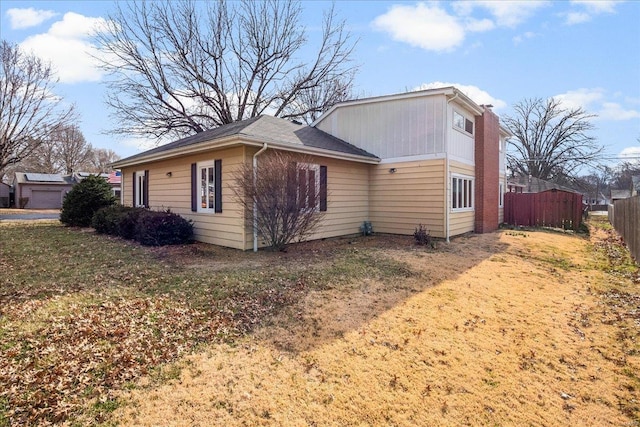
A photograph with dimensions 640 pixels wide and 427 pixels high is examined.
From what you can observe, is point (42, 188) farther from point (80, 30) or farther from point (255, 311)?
point (255, 311)

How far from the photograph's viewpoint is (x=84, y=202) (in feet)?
46.8

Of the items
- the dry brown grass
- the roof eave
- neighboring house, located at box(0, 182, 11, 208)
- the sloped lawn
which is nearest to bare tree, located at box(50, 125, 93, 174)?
neighboring house, located at box(0, 182, 11, 208)

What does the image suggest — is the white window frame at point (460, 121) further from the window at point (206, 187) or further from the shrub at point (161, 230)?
the shrub at point (161, 230)

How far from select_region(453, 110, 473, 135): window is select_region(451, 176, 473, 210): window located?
1.73 meters

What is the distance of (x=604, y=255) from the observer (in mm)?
10680

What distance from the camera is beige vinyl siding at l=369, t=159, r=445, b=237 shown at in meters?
11.3

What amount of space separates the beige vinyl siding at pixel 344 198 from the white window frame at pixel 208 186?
265 cm

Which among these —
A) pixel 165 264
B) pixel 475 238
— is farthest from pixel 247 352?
pixel 475 238

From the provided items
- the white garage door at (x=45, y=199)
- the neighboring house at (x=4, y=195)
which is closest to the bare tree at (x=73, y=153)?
the neighboring house at (x=4, y=195)

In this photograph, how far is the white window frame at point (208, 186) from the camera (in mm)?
9930

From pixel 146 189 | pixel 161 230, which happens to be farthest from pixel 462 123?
pixel 146 189

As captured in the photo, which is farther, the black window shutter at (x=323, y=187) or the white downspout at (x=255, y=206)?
the black window shutter at (x=323, y=187)

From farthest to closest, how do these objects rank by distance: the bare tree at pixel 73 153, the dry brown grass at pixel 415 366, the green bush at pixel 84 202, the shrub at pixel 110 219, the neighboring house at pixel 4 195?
the bare tree at pixel 73 153, the neighboring house at pixel 4 195, the green bush at pixel 84 202, the shrub at pixel 110 219, the dry brown grass at pixel 415 366

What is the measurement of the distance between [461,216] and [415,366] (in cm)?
960
